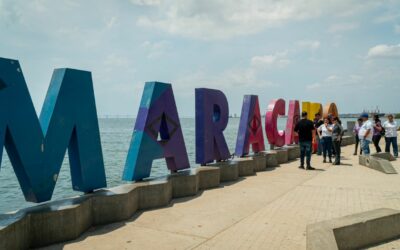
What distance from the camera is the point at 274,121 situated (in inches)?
589

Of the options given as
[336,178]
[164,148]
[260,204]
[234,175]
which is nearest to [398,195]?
[336,178]

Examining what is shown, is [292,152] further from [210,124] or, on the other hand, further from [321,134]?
[210,124]

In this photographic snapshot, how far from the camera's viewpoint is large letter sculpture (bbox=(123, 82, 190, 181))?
794cm

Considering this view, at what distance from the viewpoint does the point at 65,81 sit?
20.8 feet

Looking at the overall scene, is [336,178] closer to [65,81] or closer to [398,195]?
[398,195]

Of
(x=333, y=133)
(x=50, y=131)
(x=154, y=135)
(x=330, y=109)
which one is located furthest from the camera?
(x=330, y=109)

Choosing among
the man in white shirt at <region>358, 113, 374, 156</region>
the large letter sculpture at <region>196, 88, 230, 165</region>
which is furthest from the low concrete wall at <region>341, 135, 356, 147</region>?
the large letter sculpture at <region>196, 88, 230, 165</region>

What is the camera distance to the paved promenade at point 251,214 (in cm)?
550

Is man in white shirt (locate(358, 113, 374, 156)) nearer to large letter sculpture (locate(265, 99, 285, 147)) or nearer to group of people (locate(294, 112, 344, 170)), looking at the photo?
group of people (locate(294, 112, 344, 170))

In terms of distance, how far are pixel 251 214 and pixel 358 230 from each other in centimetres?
222

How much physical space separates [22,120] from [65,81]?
3.59 feet

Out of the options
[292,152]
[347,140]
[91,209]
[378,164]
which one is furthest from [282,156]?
[347,140]

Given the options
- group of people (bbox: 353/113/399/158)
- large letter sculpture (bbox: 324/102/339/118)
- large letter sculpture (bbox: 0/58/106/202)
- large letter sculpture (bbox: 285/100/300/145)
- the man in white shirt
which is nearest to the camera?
large letter sculpture (bbox: 0/58/106/202)

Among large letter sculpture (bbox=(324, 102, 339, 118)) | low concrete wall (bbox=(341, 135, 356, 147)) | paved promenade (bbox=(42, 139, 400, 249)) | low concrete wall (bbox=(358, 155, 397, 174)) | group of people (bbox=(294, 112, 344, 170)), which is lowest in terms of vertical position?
paved promenade (bbox=(42, 139, 400, 249))
